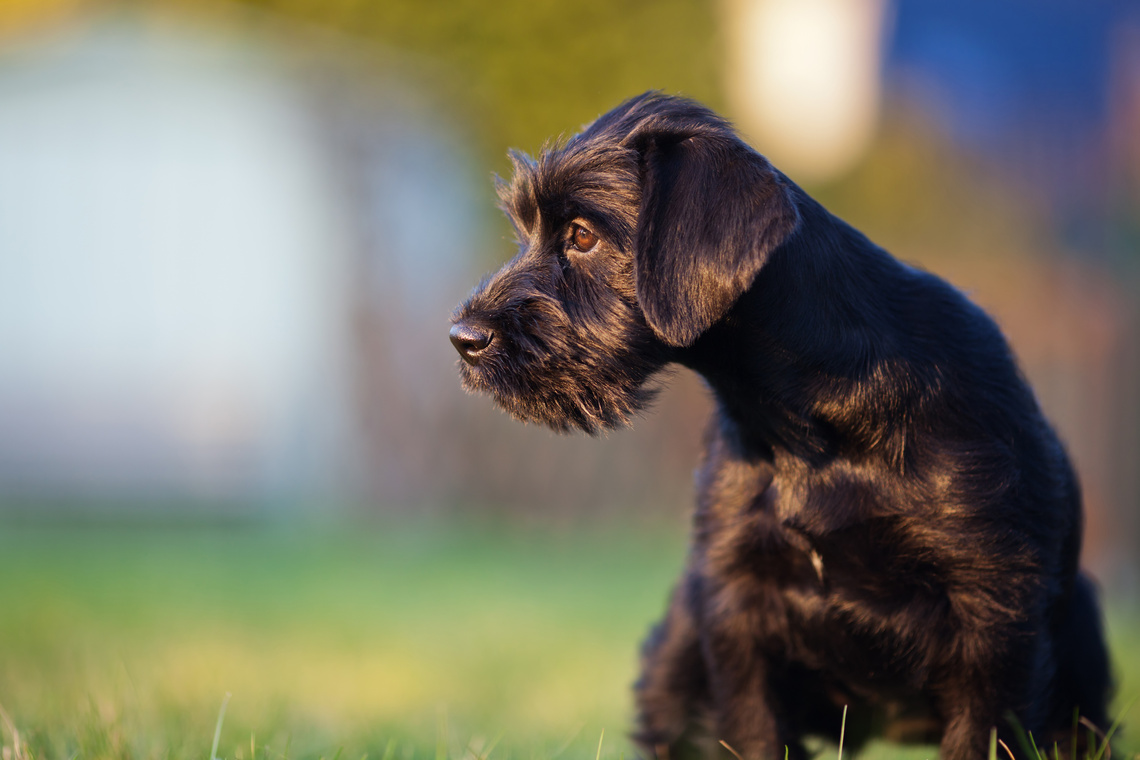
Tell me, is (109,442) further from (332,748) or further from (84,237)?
(332,748)

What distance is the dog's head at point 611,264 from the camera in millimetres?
2412

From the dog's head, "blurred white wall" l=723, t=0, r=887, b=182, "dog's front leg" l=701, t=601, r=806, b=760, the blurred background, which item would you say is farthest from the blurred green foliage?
"dog's front leg" l=701, t=601, r=806, b=760

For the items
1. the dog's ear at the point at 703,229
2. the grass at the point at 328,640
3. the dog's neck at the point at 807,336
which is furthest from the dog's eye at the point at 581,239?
the grass at the point at 328,640

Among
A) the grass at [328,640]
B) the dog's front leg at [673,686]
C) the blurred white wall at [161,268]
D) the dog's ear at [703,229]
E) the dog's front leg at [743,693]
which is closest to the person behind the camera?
the dog's ear at [703,229]

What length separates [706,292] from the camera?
2.39 m

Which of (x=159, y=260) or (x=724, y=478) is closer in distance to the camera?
(x=724, y=478)

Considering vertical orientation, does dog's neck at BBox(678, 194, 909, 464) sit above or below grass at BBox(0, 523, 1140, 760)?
above

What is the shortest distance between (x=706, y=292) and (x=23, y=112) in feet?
36.6

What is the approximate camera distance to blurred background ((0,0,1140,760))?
8250 mm

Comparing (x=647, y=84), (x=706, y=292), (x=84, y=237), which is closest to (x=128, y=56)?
(x=84, y=237)

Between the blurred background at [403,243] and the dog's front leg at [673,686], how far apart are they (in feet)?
12.5

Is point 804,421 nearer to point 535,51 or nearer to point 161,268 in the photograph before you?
point 161,268

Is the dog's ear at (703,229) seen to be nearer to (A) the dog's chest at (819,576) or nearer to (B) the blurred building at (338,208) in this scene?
(A) the dog's chest at (819,576)

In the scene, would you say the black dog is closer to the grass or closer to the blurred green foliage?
the grass
